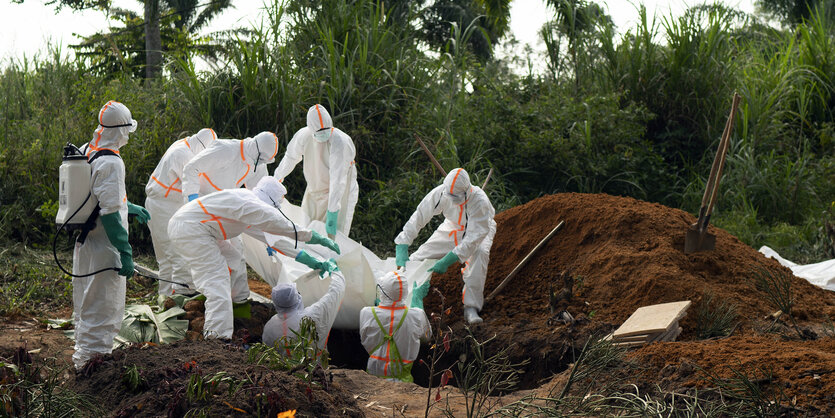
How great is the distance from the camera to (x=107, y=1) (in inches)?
602

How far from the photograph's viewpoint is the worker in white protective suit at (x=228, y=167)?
6094mm

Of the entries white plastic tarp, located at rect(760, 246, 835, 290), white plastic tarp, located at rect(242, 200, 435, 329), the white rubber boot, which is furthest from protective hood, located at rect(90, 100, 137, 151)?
white plastic tarp, located at rect(760, 246, 835, 290)

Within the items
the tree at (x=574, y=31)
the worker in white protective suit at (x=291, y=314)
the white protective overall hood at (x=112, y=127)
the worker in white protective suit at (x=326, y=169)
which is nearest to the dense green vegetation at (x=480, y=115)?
the tree at (x=574, y=31)

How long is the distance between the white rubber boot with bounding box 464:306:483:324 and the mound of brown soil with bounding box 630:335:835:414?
1843 mm

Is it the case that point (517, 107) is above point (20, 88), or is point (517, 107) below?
below

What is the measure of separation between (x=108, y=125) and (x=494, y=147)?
669cm

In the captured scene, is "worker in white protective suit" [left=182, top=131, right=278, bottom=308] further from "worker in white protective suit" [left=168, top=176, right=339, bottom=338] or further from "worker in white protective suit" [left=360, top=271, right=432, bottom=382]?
"worker in white protective suit" [left=360, top=271, right=432, bottom=382]

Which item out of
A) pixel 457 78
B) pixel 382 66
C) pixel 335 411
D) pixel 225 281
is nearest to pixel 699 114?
pixel 457 78

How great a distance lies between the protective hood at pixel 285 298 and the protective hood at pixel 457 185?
1555 millimetres

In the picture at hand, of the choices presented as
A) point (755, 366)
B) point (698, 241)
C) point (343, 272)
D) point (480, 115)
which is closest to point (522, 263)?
point (698, 241)

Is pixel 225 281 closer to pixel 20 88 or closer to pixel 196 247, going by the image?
pixel 196 247

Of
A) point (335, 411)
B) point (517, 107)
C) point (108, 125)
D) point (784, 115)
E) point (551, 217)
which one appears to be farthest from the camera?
point (784, 115)

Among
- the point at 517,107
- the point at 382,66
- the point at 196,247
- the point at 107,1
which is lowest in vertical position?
the point at 196,247

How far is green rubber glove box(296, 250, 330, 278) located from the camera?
541 cm
